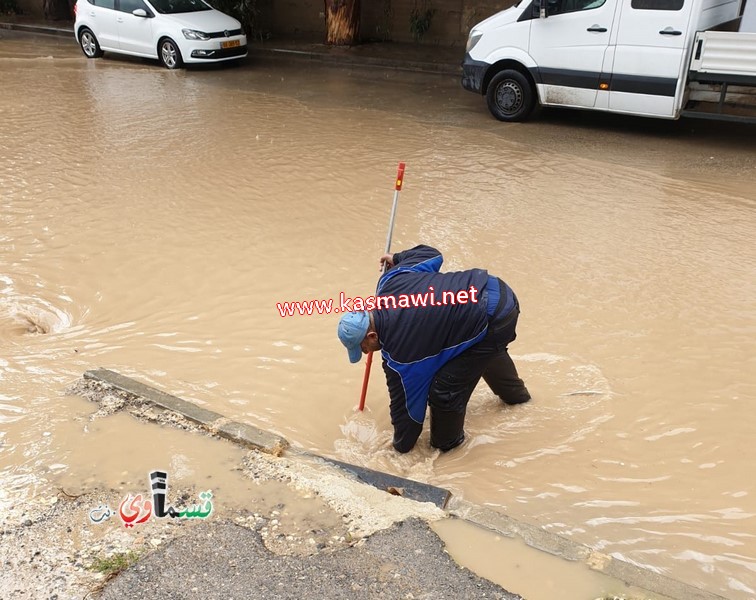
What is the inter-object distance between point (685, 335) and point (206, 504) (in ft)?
12.3

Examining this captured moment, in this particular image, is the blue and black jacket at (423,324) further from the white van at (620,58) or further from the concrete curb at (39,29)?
the concrete curb at (39,29)

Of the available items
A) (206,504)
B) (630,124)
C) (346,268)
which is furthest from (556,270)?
(630,124)

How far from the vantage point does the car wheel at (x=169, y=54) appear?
13641mm

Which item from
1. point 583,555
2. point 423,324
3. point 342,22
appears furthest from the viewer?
point 342,22

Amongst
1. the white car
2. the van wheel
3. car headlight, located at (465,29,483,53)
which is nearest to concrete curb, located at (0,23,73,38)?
the white car

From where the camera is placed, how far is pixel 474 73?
10281 millimetres

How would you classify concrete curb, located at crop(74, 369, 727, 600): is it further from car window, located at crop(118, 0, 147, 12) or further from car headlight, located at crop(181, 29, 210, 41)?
car window, located at crop(118, 0, 147, 12)

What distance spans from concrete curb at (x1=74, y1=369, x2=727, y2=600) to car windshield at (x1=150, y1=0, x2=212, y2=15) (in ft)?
38.4

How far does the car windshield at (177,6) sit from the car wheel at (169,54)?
25.7 inches

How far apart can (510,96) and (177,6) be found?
791 centimetres

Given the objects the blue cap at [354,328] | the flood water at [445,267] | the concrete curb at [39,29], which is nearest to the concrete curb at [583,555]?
the flood water at [445,267]

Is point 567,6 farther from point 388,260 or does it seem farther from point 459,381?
point 459,381

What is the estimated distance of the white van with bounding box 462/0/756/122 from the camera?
8711 mm

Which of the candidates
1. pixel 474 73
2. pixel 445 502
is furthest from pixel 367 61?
pixel 445 502
